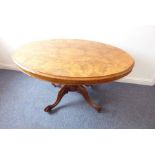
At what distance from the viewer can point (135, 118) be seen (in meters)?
1.75

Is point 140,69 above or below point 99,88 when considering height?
above

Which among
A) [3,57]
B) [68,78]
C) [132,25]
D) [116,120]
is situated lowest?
[116,120]

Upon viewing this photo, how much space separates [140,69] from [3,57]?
1.77 m

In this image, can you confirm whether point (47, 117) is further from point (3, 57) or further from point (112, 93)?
point (3, 57)

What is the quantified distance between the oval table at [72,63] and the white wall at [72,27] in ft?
1.00

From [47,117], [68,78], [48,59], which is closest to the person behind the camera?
[68,78]

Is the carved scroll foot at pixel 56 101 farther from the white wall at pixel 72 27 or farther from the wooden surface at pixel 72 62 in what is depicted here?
the white wall at pixel 72 27

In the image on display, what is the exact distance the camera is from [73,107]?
1.83 metres

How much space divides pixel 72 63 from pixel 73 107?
0.64 metres

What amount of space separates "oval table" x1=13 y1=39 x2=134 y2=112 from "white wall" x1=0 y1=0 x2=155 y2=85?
30cm

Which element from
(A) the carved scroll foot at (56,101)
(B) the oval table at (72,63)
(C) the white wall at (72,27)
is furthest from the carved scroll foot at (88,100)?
(C) the white wall at (72,27)

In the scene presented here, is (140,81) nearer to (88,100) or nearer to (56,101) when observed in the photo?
(88,100)
